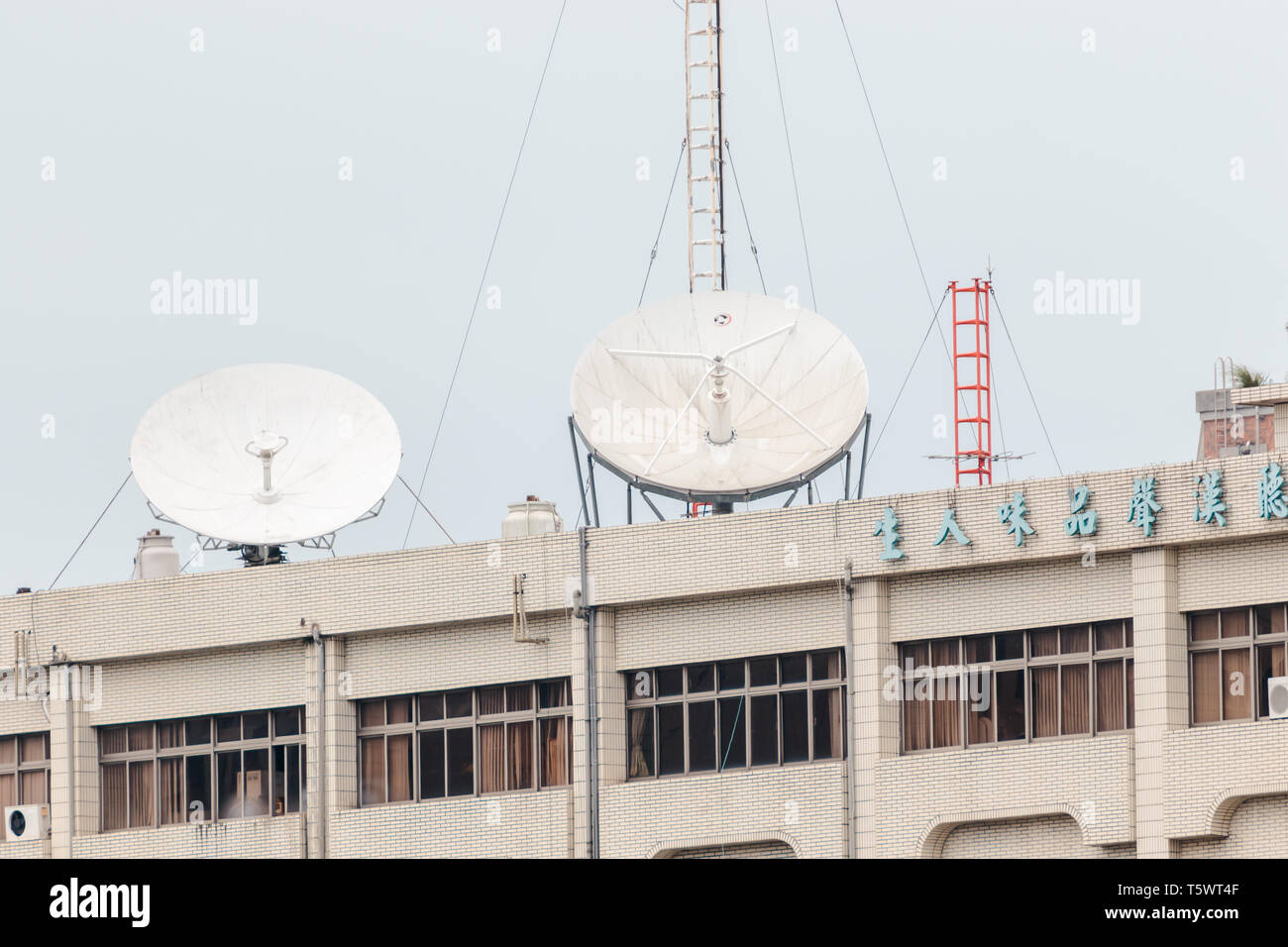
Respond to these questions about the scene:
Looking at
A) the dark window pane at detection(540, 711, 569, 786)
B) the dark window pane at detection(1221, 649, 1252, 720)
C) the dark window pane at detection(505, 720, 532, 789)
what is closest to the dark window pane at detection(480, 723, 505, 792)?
the dark window pane at detection(505, 720, 532, 789)

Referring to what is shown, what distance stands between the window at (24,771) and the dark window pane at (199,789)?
3.65 meters

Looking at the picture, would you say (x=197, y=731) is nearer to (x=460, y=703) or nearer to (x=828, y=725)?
(x=460, y=703)

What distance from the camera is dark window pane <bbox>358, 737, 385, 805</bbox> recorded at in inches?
1871

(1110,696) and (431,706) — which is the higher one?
(431,706)

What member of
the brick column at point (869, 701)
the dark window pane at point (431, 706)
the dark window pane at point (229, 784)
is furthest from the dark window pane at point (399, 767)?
the brick column at point (869, 701)

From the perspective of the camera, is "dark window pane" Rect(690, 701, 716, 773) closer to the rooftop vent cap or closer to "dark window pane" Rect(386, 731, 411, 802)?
"dark window pane" Rect(386, 731, 411, 802)

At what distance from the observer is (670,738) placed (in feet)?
147

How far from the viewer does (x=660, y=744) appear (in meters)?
44.8

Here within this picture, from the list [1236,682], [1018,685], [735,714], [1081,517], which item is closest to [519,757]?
[735,714]

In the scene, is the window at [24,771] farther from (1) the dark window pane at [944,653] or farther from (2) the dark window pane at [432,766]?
(1) the dark window pane at [944,653]

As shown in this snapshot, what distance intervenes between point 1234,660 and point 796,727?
324 inches

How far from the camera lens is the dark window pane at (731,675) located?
44.1 m
